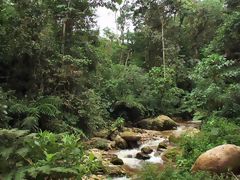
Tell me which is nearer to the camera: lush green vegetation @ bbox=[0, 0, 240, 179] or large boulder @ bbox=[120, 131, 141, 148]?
lush green vegetation @ bbox=[0, 0, 240, 179]

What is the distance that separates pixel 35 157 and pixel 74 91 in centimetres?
664

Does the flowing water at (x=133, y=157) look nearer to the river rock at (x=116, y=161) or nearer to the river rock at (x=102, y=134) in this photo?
the river rock at (x=116, y=161)

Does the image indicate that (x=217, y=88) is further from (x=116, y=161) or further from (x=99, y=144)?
(x=116, y=161)

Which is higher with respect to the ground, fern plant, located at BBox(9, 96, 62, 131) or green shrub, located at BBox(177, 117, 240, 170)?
fern plant, located at BBox(9, 96, 62, 131)

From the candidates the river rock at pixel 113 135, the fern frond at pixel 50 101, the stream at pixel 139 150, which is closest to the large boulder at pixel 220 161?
the stream at pixel 139 150

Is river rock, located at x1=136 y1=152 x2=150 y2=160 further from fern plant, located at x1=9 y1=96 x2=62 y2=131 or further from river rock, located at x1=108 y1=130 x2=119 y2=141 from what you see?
fern plant, located at x1=9 y1=96 x2=62 y2=131

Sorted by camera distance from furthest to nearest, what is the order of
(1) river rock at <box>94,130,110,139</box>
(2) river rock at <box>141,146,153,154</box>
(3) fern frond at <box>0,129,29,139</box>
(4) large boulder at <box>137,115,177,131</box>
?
(4) large boulder at <box>137,115,177,131</box> → (1) river rock at <box>94,130,110,139</box> → (2) river rock at <box>141,146,153,154</box> → (3) fern frond at <box>0,129,29,139</box>

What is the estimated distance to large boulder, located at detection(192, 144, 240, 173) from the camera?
7441 mm

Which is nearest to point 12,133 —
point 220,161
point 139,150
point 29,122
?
point 29,122

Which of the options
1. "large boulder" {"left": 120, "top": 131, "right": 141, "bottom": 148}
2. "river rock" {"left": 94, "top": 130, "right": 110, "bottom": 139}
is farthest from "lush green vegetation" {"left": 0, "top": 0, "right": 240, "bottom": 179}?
"large boulder" {"left": 120, "top": 131, "right": 141, "bottom": 148}

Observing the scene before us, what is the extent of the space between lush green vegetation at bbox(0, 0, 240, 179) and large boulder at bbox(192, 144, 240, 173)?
0.54 metres

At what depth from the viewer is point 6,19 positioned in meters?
10.4

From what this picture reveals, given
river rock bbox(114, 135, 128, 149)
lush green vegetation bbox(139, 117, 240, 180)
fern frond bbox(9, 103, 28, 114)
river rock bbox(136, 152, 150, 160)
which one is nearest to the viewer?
lush green vegetation bbox(139, 117, 240, 180)

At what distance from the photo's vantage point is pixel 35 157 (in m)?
5.44
